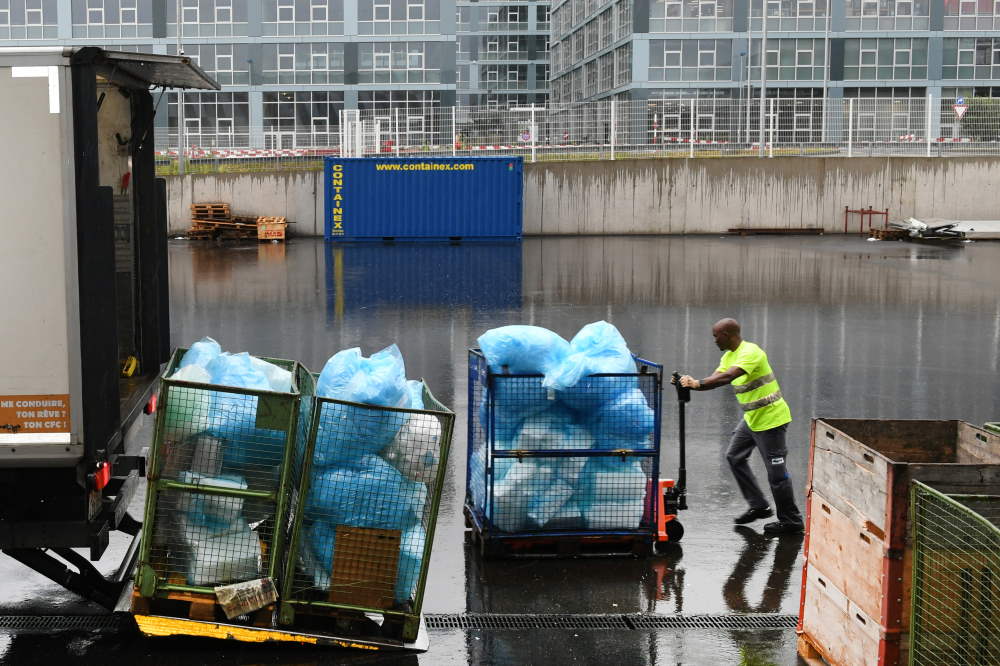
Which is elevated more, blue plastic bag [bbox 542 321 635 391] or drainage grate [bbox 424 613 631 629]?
blue plastic bag [bbox 542 321 635 391]

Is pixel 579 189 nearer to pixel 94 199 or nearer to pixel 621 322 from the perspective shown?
pixel 621 322

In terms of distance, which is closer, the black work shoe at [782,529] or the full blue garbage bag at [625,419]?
the full blue garbage bag at [625,419]

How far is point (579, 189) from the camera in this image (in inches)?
1416

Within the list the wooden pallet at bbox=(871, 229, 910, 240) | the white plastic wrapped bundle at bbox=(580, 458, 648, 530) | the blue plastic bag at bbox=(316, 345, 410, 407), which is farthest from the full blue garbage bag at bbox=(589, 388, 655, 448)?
the wooden pallet at bbox=(871, 229, 910, 240)

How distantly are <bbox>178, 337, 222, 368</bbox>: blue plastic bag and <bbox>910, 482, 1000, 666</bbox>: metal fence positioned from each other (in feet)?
11.6

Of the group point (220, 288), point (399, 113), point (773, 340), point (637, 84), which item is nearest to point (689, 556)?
point (773, 340)

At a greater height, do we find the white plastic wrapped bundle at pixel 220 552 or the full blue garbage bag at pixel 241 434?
the full blue garbage bag at pixel 241 434

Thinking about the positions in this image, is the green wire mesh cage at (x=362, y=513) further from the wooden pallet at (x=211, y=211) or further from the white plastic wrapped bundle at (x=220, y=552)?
the wooden pallet at (x=211, y=211)

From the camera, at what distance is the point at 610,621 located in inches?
251

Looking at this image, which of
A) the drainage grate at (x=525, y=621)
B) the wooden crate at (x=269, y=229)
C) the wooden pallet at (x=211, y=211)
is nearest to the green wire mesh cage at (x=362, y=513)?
the drainage grate at (x=525, y=621)

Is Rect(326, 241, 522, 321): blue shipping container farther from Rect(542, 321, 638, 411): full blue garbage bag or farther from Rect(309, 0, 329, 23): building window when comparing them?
Rect(309, 0, 329, 23): building window

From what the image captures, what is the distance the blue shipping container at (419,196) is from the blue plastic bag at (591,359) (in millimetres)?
26339

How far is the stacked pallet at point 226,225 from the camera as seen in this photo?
3484 cm

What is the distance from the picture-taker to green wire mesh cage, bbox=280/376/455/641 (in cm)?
581
